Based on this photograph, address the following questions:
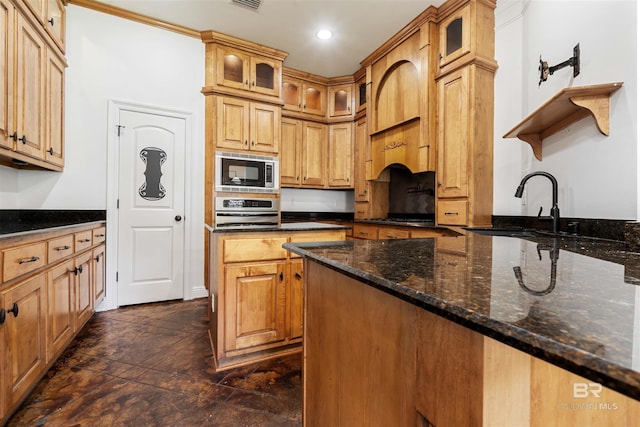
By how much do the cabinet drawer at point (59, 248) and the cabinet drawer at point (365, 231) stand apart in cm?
275

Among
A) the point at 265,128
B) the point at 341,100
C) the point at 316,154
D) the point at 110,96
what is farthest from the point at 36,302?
the point at 341,100

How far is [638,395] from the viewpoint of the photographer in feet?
0.75

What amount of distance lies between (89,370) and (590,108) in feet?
11.1

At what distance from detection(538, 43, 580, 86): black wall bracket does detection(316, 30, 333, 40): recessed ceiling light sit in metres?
2.14

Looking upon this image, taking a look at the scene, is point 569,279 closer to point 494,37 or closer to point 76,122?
point 494,37

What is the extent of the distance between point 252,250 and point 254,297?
0.34 metres

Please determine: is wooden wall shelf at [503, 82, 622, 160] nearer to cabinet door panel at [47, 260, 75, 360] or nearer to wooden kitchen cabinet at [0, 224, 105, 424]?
wooden kitchen cabinet at [0, 224, 105, 424]

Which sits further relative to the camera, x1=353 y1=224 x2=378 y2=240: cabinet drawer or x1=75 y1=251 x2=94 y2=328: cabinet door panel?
x1=353 y1=224 x2=378 y2=240: cabinet drawer

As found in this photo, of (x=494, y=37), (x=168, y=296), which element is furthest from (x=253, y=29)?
(x=168, y=296)

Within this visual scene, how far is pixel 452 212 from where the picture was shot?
2777 mm

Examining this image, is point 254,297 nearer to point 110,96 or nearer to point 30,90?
point 30,90

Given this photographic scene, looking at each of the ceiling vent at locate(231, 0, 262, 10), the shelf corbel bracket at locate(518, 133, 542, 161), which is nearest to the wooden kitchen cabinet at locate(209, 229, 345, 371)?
the shelf corbel bracket at locate(518, 133, 542, 161)

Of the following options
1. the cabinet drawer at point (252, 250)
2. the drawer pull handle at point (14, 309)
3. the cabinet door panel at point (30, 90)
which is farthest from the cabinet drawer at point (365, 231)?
the cabinet door panel at point (30, 90)

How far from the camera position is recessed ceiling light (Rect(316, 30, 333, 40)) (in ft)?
10.9
